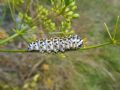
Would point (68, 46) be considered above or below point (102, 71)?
above

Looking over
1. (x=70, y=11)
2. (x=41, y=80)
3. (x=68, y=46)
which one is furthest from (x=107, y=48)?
(x=68, y=46)

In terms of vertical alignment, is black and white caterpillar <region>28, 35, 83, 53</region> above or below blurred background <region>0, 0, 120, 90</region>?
above

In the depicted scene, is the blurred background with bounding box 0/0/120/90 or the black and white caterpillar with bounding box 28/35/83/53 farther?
the blurred background with bounding box 0/0/120/90

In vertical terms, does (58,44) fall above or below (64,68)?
above

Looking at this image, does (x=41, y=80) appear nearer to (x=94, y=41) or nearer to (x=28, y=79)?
(x=28, y=79)
